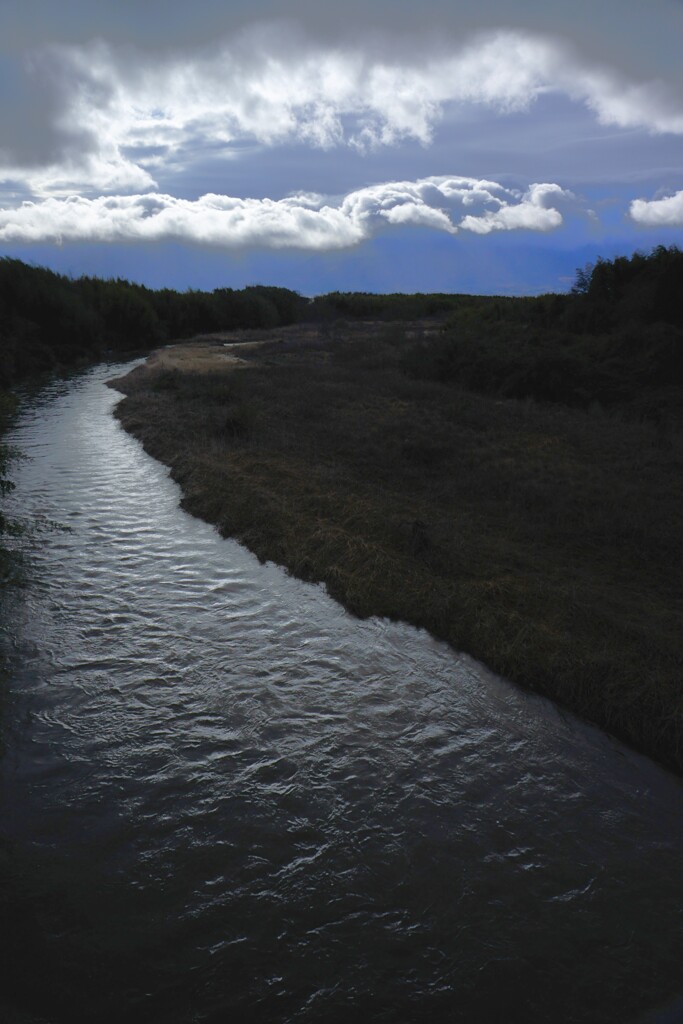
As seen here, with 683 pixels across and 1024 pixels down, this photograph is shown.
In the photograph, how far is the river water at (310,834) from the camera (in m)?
3.92

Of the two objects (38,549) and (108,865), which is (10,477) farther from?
(108,865)

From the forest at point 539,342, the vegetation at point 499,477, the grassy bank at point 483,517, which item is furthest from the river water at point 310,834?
the forest at point 539,342

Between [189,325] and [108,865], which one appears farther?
[189,325]

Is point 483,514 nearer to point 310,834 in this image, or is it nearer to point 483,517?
point 483,517

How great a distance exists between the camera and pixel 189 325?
2581 inches

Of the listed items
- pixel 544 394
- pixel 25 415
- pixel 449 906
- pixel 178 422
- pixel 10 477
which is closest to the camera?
pixel 449 906

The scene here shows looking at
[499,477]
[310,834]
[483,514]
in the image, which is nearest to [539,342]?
[499,477]

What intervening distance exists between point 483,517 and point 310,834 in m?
7.38

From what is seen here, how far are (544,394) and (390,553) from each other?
13833 millimetres

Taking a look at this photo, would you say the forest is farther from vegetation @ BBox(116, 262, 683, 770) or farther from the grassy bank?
the grassy bank

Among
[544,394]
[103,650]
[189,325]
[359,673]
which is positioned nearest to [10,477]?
[103,650]

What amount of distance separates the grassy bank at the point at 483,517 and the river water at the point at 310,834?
0.50 metres

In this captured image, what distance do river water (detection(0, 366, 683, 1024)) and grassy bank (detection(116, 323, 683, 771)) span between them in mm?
501

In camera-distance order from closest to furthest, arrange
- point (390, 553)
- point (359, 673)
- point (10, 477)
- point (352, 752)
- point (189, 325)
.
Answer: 1. point (352, 752)
2. point (359, 673)
3. point (390, 553)
4. point (10, 477)
5. point (189, 325)
